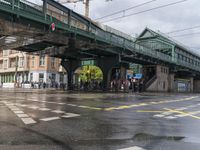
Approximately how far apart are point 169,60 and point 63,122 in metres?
47.9

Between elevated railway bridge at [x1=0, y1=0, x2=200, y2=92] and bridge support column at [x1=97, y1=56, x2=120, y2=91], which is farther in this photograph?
bridge support column at [x1=97, y1=56, x2=120, y2=91]

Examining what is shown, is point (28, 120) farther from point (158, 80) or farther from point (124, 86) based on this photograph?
point (158, 80)

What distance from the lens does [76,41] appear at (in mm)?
30703

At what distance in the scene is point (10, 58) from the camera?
76938 mm

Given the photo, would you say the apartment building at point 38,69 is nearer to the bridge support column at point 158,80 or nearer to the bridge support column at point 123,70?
the bridge support column at point 123,70

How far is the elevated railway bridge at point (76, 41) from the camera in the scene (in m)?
22.9

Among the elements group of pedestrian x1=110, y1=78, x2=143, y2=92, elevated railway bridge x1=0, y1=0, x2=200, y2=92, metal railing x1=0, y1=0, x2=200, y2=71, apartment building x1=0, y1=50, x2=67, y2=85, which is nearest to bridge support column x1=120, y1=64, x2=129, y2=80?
elevated railway bridge x1=0, y1=0, x2=200, y2=92

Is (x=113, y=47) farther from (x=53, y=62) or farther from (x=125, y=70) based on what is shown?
(x=53, y=62)

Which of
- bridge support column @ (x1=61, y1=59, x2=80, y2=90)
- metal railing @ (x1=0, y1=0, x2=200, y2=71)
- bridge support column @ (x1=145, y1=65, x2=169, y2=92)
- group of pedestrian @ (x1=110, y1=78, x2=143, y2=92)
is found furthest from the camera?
bridge support column @ (x1=145, y1=65, x2=169, y2=92)

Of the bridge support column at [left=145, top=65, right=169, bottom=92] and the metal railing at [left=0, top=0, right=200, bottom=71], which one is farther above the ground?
the metal railing at [left=0, top=0, right=200, bottom=71]

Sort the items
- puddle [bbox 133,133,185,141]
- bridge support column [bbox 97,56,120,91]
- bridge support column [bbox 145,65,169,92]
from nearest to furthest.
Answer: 1. puddle [bbox 133,133,185,141]
2. bridge support column [bbox 97,56,120,91]
3. bridge support column [bbox 145,65,169,92]

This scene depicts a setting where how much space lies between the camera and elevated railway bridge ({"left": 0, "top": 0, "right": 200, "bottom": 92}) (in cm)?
2286

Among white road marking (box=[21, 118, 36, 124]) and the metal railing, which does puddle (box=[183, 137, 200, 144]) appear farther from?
the metal railing

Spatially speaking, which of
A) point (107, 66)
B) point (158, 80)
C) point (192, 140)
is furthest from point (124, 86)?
point (192, 140)
